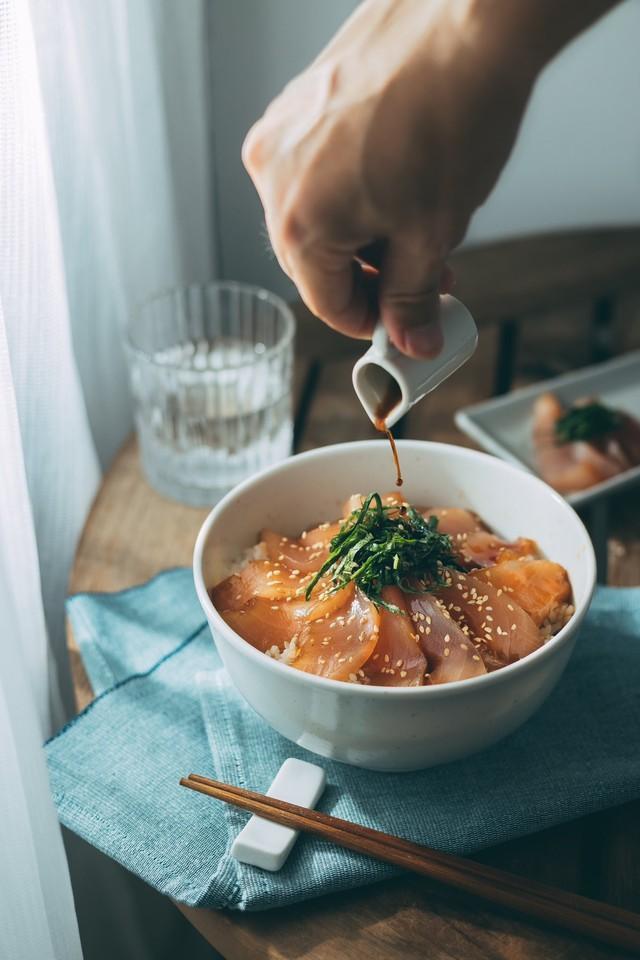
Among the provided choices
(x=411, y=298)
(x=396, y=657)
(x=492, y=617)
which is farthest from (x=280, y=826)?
(x=411, y=298)

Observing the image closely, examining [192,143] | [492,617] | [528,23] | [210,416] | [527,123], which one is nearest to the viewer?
[528,23]

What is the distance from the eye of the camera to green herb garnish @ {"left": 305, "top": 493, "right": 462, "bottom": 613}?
987mm

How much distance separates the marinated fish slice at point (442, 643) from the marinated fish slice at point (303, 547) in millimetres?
145

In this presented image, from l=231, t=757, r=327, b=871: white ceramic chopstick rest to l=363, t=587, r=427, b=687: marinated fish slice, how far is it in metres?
0.12

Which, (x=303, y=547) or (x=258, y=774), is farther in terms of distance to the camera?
(x=303, y=547)

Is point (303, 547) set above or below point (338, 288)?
below

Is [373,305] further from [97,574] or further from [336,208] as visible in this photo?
[97,574]

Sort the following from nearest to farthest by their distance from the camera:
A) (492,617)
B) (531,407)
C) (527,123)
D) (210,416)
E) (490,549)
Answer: (492,617), (490,549), (210,416), (531,407), (527,123)

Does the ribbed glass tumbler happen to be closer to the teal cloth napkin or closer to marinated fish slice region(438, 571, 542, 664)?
the teal cloth napkin

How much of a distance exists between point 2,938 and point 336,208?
0.71m

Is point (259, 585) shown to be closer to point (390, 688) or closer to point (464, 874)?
point (390, 688)

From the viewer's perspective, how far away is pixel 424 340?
0.89 metres

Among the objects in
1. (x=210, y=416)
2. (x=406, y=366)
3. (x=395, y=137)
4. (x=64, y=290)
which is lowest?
(x=210, y=416)

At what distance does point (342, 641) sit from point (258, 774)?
18 cm
